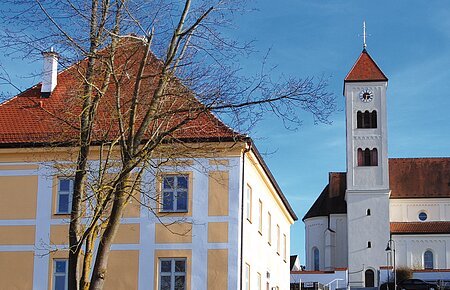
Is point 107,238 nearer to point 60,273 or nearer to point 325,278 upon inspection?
point 60,273

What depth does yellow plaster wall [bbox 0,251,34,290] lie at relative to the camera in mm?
25625

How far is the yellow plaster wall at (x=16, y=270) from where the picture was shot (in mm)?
25625

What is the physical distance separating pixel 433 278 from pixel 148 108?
50151mm

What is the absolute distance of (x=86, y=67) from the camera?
1683cm

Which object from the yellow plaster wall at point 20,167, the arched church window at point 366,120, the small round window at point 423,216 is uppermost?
the arched church window at point 366,120

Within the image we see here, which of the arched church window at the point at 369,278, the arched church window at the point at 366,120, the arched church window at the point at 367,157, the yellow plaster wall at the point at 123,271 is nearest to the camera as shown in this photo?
the yellow plaster wall at the point at 123,271

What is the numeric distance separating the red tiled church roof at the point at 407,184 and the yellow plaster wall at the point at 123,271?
60.5m

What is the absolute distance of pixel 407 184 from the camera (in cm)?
8450

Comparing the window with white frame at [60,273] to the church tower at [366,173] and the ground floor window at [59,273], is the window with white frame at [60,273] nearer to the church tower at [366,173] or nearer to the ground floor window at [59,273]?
the ground floor window at [59,273]

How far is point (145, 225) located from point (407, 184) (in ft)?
204

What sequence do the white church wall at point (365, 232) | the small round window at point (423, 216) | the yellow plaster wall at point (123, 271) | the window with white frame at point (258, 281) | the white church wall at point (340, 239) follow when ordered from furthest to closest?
1. the small round window at point (423, 216)
2. the white church wall at point (340, 239)
3. the white church wall at point (365, 232)
4. the window with white frame at point (258, 281)
5. the yellow plaster wall at point (123, 271)

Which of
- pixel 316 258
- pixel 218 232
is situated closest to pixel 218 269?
pixel 218 232

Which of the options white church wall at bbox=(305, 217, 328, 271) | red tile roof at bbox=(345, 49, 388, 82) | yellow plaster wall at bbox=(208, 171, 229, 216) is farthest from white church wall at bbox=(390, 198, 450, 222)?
yellow plaster wall at bbox=(208, 171, 229, 216)

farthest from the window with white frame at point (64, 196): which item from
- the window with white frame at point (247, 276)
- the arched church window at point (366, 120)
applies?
the arched church window at point (366, 120)
